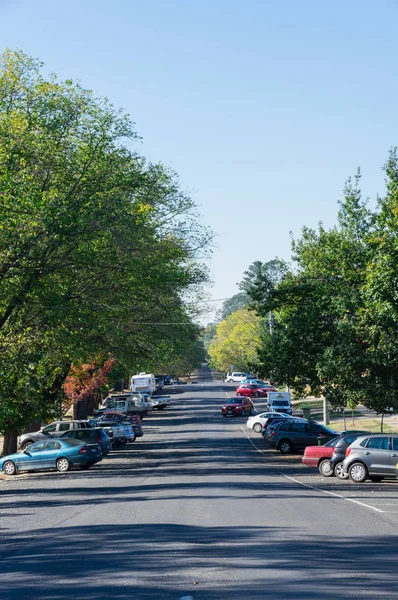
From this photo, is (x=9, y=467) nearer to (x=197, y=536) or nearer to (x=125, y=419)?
(x=125, y=419)

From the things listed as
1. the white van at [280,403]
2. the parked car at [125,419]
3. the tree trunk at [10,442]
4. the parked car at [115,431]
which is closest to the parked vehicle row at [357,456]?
the tree trunk at [10,442]

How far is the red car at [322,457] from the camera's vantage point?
1152 inches

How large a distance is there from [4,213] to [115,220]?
545 centimetres

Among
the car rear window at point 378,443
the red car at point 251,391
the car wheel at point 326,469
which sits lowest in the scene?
the car wheel at point 326,469

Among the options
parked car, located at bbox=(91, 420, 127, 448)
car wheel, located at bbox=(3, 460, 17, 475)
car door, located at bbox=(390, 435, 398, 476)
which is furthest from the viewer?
parked car, located at bbox=(91, 420, 127, 448)

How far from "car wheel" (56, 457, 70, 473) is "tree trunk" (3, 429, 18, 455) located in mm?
7627

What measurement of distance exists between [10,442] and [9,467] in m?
7.23

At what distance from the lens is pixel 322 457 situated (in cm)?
2969

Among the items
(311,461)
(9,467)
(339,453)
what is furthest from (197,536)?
(9,467)

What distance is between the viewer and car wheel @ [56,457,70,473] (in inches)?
1281

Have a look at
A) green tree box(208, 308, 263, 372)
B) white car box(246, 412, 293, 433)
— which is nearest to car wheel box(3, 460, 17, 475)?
white car box(246, 412, 293, 433)

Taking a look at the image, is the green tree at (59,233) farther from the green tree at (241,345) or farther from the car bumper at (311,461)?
the green tree at (241,345)

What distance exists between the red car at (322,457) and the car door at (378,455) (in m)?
3.04

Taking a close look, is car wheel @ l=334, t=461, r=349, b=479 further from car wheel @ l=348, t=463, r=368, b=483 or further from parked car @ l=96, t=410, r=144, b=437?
parked car @ l=96, t=410, r=144, b=437
